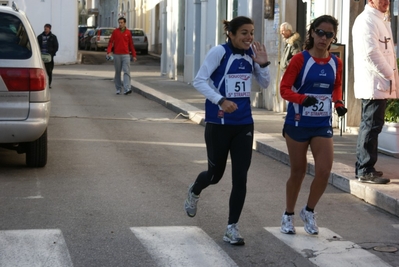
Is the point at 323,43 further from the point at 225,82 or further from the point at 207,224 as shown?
the point at 207,224

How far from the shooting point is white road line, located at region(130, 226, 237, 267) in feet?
20.3

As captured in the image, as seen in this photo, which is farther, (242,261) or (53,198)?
(53,198)

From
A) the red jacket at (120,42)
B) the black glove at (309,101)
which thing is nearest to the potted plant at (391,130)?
the black glove at (309,101)

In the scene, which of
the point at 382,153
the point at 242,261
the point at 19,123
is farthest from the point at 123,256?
the point at 382,153

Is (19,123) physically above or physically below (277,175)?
above

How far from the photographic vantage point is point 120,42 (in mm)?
22484

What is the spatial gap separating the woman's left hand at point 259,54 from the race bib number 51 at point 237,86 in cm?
15

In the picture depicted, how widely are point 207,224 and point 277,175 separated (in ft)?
10.1

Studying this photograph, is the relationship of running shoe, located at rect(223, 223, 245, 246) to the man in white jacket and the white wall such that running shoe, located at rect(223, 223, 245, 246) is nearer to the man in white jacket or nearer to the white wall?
the man in white jacket

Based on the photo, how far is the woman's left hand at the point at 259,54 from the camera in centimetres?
680

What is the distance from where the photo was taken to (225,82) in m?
6.76

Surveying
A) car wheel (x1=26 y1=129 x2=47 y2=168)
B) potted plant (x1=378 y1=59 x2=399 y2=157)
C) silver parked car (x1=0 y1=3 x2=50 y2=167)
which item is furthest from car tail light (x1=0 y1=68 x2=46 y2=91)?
potted plant (x1=378 y1=59 x2=399 y2=157)

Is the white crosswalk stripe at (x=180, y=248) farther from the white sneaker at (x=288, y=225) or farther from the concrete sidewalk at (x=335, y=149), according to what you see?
the concrete sidewalk at (x=335, y=149)

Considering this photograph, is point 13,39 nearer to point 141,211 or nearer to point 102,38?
point 141,211
